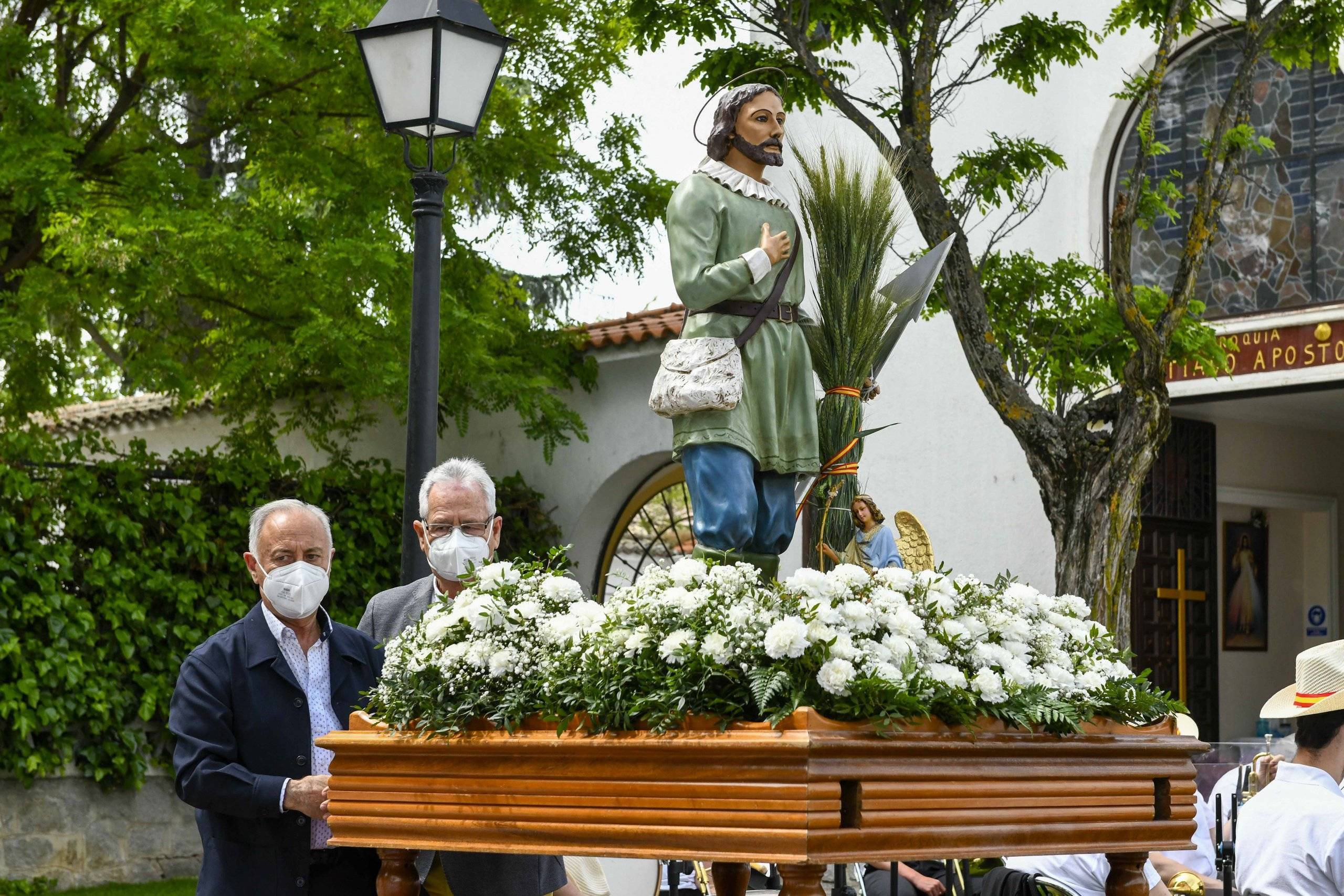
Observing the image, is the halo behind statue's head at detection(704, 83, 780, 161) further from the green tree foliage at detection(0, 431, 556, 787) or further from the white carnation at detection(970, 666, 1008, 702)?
the green tree foliage at detection(0, 431, 556, 787)

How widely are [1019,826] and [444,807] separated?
99 centimetres

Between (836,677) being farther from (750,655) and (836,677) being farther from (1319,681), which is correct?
(1319,681)

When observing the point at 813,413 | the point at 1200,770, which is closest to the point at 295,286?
the point at 1200,770

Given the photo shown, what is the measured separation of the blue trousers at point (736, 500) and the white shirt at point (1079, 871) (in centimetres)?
203

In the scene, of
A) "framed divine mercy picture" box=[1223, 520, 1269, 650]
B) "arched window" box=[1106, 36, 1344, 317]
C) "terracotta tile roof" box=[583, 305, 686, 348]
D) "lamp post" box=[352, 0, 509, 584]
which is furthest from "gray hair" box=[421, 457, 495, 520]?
"framed divine mercy picture" box=[1223, 520, 1269, 650]

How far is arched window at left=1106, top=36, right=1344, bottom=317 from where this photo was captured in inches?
474

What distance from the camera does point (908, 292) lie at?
14.5 ft

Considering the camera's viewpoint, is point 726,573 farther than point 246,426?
No

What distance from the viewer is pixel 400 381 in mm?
11828

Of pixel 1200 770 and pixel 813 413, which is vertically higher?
pixel 813 413

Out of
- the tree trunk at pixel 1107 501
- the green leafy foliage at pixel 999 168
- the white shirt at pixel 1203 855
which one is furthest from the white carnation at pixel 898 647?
the green leafy foliage at pixel 999 168

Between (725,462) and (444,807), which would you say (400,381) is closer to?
(725,462)

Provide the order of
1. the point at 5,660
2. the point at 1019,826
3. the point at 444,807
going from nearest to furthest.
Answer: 1. the point at 1019,826
2. the point at 444,807
3. the point at 5,660

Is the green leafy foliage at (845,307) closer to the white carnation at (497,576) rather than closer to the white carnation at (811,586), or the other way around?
the white carnation at (497,576)
